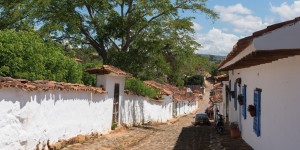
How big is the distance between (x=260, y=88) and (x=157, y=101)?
1899cm

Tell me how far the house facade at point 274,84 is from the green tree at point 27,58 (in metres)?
6.04

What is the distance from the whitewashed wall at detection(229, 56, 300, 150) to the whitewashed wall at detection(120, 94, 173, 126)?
8727 mm

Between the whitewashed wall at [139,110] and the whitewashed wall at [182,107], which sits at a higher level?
the whitewashed wall at [139,110]

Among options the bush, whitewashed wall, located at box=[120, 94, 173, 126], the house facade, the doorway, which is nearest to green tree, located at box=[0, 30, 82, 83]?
the doorway

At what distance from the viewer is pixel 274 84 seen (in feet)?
27.3

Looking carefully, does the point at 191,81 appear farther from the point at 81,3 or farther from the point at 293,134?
the point at 293,134

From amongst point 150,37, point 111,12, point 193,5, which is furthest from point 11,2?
point 193,5

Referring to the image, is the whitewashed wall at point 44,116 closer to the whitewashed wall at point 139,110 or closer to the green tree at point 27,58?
the green tree at point 27,58

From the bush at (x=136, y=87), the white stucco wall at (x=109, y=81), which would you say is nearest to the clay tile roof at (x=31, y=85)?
the white stucco wall at (x=109, y=81)

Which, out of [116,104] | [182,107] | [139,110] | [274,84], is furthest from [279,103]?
[182,107]

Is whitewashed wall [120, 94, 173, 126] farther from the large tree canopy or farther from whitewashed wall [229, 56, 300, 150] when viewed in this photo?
whitewashed wall [229, 56, 300, 150]

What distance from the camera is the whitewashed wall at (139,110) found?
62.2 ft

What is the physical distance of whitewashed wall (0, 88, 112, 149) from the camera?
7.75 m

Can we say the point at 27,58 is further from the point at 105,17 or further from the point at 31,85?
the point at 105,17
